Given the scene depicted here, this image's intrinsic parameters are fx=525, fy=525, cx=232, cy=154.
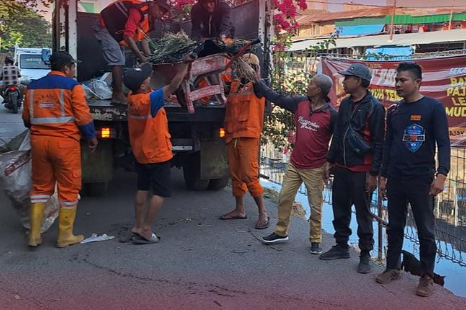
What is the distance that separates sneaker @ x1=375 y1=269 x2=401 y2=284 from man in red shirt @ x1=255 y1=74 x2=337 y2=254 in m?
0.79

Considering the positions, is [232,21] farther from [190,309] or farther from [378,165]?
[190,309]

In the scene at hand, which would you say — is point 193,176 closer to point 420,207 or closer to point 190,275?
point 190,275

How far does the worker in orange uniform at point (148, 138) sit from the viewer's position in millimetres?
4801

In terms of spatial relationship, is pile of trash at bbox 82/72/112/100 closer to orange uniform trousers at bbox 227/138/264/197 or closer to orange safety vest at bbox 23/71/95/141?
orange safety vest at bbox 23/71/95/141

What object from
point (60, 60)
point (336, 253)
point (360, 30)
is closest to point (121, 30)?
point (60, 60)

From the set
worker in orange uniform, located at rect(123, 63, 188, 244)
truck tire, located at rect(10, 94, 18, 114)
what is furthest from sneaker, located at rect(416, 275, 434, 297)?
truck tire, located at rect(10, 94, 18, 114)

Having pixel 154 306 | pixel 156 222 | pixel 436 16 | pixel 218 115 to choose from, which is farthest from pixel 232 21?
pixel 436 16

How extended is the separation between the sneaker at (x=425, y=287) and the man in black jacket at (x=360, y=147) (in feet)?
1.70

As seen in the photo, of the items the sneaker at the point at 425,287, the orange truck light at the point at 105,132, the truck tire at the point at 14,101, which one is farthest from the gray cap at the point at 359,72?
the truck tire at the point at 14,101

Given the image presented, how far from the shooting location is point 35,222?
16.0 feet

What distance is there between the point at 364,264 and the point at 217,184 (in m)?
3.16

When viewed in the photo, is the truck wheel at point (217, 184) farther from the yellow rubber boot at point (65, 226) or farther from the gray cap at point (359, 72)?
the gray cap at point (359, 72)

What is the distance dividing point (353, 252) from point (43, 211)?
3.01m

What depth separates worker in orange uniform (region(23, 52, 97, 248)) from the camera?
15.7 ft
